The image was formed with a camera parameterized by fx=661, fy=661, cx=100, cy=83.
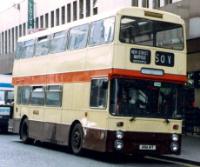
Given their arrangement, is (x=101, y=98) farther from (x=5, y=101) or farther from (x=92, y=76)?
Result: (x=5, y=101)

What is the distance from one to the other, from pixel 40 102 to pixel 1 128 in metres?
9.62

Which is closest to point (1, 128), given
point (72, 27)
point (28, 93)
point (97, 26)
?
point (28, 93)

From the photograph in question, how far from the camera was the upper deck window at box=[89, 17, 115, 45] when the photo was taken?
17.0 meters

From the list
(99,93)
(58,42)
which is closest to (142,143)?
(99,93)

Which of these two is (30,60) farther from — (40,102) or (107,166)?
(107,166)

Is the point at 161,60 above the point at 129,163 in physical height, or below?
above

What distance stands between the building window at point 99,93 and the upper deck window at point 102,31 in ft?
3.52

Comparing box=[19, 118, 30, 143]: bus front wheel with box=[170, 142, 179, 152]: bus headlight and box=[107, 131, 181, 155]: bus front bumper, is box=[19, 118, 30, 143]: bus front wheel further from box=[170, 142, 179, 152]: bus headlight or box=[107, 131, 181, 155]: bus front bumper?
box=[170, 142, 179, 152]: bus headlight

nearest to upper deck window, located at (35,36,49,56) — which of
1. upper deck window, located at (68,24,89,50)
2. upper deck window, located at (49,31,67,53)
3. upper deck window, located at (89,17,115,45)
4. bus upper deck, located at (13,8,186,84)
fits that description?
upper deck window, located at (49,31,67,53)

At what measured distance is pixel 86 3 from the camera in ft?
138

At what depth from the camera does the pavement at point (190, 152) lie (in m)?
17.5

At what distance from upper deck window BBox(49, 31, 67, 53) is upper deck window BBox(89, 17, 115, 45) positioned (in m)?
2.12

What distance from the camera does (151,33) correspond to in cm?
1741

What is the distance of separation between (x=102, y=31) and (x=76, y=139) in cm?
320
